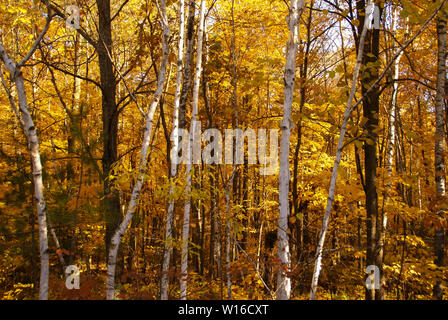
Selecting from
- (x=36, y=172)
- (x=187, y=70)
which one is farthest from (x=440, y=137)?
(x=36, y=172)

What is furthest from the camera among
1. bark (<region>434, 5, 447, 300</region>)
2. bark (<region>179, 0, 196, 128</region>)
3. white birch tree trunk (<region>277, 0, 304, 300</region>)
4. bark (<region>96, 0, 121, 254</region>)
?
bark (<region>96, 0, 121, 254</region>)

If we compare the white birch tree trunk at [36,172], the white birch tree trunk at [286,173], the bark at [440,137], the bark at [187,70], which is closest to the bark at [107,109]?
the bark at [187,70]

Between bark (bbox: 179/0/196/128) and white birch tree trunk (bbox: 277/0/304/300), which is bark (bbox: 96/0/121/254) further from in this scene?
white birch tree trunk (bbox: 277/0/304/300)

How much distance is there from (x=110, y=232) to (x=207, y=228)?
11.3 metres

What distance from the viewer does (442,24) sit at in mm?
4730

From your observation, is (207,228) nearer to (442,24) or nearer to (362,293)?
(362,293)

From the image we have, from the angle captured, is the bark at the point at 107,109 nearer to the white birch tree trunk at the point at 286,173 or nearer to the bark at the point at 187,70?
the bark at the point at 187,70

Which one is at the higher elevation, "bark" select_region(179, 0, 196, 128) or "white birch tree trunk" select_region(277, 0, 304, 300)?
"bark" select_region(179, 0, 196, 128)

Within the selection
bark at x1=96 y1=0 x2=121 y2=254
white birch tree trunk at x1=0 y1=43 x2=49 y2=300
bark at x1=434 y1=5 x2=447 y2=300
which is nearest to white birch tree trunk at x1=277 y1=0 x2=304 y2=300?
white birch tree trunk at x1=0 y1=43 x2=49 y2=300

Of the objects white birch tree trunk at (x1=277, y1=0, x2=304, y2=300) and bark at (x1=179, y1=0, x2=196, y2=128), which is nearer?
white birch tree trunk at (x1=277, y1=0, x2=304, y2=300)

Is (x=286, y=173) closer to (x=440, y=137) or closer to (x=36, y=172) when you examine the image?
(x=36, y=172)
